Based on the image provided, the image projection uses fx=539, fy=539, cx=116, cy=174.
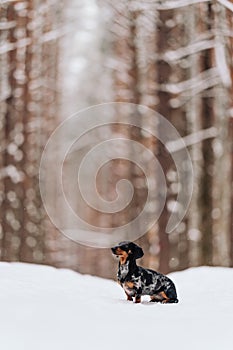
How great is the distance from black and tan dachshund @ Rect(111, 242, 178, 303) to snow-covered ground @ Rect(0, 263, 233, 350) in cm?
4

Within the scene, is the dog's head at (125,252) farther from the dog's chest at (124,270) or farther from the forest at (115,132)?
the forest at (115,132)

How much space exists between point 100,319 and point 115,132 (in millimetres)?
1437

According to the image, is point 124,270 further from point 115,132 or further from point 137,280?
point 115,132

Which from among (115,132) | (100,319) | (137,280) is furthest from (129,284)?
(115,132)

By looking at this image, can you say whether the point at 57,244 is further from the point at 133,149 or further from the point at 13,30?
the point at 13,30

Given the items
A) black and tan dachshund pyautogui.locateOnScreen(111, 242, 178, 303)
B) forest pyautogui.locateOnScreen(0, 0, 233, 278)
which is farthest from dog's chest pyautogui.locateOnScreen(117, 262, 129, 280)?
forest pyautogui.locateOnScreen(0, 0, 233, 278)

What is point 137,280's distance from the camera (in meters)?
1.57

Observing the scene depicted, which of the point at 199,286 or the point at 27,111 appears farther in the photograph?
the point at 27,111

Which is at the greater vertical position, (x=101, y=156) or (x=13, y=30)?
(x=13, y=30)

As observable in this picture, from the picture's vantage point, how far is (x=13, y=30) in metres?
2.65

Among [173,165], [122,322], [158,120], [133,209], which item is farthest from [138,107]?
[122,322]

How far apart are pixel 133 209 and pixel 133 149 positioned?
28 cm

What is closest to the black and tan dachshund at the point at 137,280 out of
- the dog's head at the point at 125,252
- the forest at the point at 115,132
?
the dog's head at the point at 125,252

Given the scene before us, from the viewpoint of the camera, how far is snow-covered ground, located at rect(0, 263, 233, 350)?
46.5 inches
